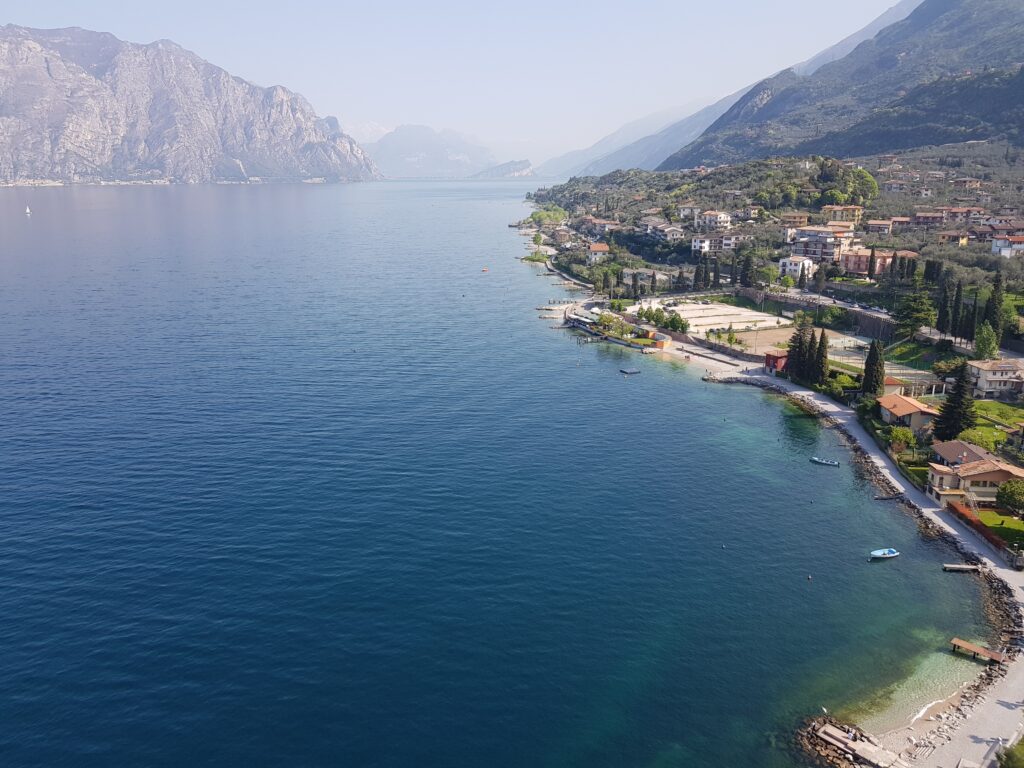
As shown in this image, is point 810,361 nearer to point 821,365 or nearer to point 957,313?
point 821,365

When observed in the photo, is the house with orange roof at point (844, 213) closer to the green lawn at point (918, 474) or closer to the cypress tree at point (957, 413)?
the cypress tree at point (957, 413)

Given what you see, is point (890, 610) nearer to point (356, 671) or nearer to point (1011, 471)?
point (1011, 471)

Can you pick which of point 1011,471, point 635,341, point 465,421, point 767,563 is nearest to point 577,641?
point 767,563

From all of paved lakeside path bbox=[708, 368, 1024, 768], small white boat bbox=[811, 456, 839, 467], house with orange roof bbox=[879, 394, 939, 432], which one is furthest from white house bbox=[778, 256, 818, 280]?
small white boat bbox=[811, 456, 839, 467]

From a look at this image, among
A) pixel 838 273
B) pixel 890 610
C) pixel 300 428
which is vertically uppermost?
pixel 838 273

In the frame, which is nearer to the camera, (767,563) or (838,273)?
(767,563)

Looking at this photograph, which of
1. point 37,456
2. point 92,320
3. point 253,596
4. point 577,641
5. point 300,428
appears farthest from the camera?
point 92,320

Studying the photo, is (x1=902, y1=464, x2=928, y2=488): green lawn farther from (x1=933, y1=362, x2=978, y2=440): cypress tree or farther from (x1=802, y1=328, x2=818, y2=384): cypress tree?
(x1=802, y1=328, x2=818, y2=384): cypress tree
